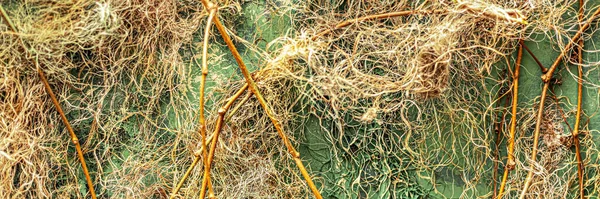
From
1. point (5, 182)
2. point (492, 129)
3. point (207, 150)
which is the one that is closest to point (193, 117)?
point (207, 150)

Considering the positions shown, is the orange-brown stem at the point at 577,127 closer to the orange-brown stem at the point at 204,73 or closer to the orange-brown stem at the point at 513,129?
the orange-brown stem at the point at 513,129

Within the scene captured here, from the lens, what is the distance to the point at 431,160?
225 cm

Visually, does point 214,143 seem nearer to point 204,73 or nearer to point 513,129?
point 204,73

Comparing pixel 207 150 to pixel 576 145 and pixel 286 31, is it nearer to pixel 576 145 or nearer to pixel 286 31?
pixel 286 31

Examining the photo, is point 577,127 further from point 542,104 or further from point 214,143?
point 214,143

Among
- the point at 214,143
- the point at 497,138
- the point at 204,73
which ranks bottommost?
the point at 497,138

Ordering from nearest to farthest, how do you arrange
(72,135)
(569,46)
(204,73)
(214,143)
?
(204,73), (214,143), (569,46), (72,135)

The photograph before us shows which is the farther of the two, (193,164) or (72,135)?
(72,135)

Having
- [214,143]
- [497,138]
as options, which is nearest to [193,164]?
[214,143]

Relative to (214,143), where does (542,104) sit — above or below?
below

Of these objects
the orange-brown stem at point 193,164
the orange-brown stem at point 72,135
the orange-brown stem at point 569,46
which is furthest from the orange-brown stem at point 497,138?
the orange-brown stem at point 72,135

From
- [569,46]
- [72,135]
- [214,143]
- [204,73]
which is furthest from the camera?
[72,135]

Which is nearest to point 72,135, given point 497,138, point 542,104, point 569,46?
point 497,138

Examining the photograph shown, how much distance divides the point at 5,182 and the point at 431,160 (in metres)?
1.43
